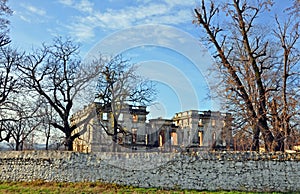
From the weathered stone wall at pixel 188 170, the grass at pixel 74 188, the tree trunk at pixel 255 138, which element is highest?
the tree trunk at pixel 255 138

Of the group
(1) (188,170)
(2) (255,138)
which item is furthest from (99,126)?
(2) (255,138)

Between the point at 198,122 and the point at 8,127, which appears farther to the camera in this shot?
the point at 198,122

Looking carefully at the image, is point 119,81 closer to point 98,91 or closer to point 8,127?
point 98,91

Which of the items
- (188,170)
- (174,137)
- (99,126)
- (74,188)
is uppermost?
(99,126)

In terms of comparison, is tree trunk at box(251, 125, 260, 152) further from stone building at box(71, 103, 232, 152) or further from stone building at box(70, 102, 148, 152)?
stone building at box(70, 102, 148, 152)

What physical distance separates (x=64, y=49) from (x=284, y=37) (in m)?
16.2

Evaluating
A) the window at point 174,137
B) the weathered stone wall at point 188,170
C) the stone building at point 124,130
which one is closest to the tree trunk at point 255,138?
the stone building at point 124,130

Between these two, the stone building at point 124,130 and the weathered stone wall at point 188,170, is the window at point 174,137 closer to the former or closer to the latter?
the stone building at point 124,130

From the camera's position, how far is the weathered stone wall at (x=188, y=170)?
50.2 ft

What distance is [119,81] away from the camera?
972 inches

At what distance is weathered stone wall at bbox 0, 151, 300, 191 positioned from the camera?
15297 mm

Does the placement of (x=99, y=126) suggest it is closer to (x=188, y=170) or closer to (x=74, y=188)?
(x=74, y=188)

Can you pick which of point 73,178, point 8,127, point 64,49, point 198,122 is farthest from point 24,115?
point 198,122

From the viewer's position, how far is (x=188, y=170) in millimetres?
15422
